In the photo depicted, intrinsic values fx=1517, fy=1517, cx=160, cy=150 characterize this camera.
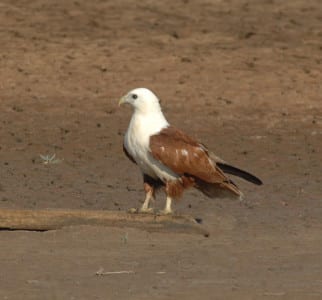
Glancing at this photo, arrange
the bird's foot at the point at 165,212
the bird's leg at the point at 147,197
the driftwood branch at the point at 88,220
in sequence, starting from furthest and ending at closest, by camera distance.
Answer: the bird's leg at the point at 147,197 < the bird's foot at the point at 165,212 < the driftwood branch at the point at 88,220

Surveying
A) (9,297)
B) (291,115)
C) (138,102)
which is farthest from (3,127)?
(9,297)

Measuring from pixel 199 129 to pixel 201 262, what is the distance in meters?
5.28

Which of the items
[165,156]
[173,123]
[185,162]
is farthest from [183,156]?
[173,123]

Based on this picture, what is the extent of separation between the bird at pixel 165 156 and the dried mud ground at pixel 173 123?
37 centimetres

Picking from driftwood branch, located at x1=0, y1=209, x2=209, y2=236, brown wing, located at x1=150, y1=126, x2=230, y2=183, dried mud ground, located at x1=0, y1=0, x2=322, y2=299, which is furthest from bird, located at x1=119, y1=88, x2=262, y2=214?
dried mud ground, located at x1=0, y1=0, x2=322, y2=299

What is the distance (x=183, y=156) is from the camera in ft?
34.7

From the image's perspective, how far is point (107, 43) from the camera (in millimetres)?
18312

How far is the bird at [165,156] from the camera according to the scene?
10503 mm

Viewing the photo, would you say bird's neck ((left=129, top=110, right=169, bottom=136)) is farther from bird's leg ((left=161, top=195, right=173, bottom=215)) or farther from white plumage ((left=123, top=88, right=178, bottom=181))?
bird's leg ((left=161, top=195, right=173, bottom=215))

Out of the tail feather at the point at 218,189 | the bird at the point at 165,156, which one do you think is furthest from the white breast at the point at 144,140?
the tail feather at the point at 218,189

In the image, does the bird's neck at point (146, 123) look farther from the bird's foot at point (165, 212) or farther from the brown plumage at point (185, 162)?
the bird's foot at point (165, 212)

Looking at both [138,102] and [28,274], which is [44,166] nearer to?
[138,102]

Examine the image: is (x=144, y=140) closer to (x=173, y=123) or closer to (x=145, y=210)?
(x=145, y=210)

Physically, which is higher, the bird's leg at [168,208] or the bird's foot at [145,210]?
the bird's leg at [168,208]
